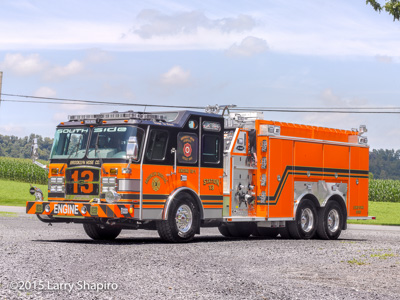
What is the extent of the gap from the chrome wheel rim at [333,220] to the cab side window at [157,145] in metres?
6.57

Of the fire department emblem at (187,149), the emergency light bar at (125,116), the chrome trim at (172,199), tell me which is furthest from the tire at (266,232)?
the emergency light bar at (125,116)

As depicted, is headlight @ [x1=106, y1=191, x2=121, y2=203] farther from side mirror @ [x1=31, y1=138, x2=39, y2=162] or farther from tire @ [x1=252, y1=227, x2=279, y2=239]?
tire @ [x1=252, y1=227, x2=279, y2=239]

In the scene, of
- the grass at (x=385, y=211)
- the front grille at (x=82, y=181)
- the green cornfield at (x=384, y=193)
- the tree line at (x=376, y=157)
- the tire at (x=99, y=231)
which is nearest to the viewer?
the front grille at (x=82, y=181)

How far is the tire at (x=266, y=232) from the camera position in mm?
20359

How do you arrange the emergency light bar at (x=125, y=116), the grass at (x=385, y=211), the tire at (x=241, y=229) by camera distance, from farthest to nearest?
the grass at (x=385, y=211) → the tire at (x=241, y=229) → the emergency light bar at (x=125, y=116)

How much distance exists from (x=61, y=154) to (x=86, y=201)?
145 cm

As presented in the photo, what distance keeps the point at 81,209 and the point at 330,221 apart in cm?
809

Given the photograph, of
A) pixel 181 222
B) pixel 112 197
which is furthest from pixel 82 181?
pixel 181 222

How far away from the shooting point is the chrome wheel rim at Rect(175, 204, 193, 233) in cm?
1639

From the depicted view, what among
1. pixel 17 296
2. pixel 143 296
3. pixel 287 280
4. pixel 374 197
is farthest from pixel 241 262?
pixel 374 197

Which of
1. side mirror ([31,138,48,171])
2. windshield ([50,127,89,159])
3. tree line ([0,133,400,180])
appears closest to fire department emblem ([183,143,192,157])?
windshield ([50,127,89,159])

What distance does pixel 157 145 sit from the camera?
16.0 metres

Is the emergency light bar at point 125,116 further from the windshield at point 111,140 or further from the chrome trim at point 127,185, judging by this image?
the chrome trim at point 127,185

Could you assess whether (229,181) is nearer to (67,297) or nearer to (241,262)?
(241,262)
